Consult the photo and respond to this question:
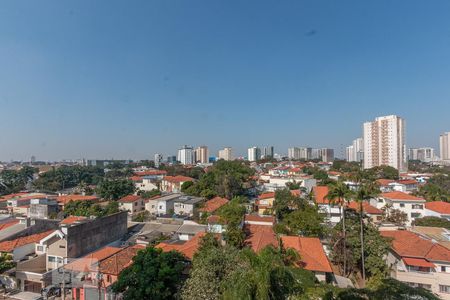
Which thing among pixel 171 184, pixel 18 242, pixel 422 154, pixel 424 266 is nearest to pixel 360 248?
pixel 424 266

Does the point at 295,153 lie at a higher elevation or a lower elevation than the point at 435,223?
higher

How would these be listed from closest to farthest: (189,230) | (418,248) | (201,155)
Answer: (418,248) < (189,230) < (201,155)

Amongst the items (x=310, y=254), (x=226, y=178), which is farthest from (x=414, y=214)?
(x=226, y=178)

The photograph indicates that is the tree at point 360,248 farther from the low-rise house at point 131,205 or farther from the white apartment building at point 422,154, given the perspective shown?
the white apartment building at point 422,154

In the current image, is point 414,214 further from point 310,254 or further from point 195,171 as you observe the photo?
point 195,171

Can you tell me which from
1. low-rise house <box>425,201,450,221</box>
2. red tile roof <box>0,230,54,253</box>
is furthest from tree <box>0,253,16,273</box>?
low-rise house <box>425,201,450,221</box>

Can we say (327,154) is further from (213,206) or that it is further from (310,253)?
(310,253)

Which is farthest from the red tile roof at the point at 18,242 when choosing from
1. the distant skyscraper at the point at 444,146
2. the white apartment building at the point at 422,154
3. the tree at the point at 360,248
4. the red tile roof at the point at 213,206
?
the white apartment building at the point at 422,154

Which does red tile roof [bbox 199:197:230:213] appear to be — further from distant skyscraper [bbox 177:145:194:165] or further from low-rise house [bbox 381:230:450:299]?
distant skyscraper [bbox 177:145:194:165]
